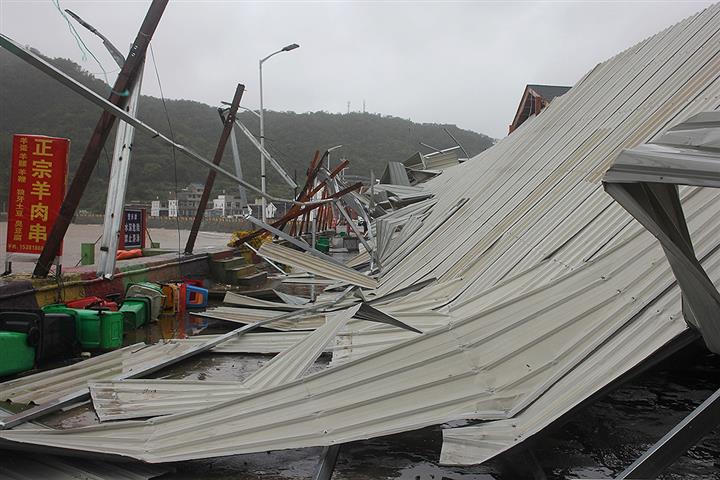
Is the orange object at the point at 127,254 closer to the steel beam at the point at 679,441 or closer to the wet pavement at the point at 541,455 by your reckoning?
the wet pavement at the point at 541,455

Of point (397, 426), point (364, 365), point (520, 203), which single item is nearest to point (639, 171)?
point (397, 426)

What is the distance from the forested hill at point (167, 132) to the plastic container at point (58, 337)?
5252 cm

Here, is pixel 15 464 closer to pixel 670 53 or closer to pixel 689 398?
pixel 689 398

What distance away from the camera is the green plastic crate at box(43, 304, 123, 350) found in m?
8.10

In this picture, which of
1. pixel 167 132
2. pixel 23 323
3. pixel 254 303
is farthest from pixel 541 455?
pixel 167 132

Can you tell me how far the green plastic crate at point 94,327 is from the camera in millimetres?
8102

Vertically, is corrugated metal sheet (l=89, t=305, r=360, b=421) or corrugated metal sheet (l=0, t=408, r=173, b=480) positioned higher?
corrugated metal sheet (l=89, t=305, r=360, b=421)

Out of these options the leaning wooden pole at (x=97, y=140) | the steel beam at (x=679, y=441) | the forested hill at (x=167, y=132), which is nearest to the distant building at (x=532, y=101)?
the leaning wooden pole at (x=97, y=140)

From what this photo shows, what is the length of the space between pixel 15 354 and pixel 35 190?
4357 millimetres

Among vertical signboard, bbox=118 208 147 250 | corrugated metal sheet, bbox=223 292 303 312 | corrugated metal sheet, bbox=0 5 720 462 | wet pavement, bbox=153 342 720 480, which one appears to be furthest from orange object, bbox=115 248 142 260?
wet pavement, bbox=153 342 720 480

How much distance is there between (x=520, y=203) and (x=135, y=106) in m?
7.66

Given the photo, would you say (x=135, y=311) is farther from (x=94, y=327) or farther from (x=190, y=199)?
(x=190, y=199)

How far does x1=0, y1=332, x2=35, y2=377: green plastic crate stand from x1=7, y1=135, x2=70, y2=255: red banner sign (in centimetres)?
338

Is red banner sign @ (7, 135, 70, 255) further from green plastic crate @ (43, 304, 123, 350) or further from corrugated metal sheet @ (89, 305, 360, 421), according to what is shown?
corrugated metal sheet @ (89, 305, 360, 421)
